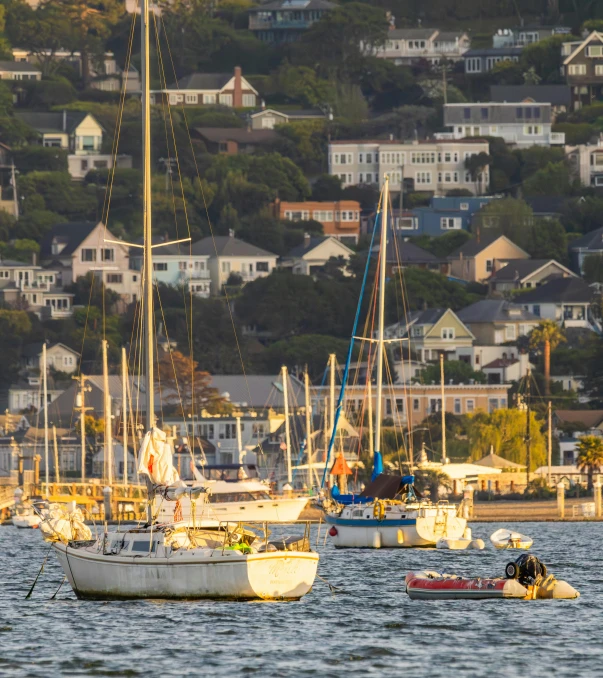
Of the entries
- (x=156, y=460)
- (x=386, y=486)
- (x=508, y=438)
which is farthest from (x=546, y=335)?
(x=156, y=460)

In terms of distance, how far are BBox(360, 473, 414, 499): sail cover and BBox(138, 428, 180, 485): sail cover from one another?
27.0 m

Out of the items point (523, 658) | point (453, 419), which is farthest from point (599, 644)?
point (453, 419)

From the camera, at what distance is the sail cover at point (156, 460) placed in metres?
54.2

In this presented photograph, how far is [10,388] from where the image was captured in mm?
190500

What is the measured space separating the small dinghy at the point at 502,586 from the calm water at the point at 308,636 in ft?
1.18

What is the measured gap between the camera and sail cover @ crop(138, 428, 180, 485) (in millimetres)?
54200

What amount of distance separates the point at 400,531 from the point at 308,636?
101 feet

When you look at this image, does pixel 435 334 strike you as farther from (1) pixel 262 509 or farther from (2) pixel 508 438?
(1) pixel 262 509

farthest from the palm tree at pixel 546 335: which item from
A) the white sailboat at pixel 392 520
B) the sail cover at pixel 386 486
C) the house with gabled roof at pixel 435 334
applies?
the white sailboat at pixel 392 520

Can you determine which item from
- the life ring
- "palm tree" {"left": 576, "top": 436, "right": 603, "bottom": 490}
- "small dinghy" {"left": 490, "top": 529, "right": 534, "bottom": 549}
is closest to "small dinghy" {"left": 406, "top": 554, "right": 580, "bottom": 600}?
"small dinghy" {"left": 490, "top": 529, "right": 534, "bottom": 549}

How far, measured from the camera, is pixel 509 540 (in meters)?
A: 80.0

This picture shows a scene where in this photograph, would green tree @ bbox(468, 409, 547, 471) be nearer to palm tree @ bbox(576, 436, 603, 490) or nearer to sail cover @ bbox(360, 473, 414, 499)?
palm tree @ bbox(576, 436, 603, 490)

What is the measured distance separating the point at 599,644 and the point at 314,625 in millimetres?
6470

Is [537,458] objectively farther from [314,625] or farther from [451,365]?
[314,625]
